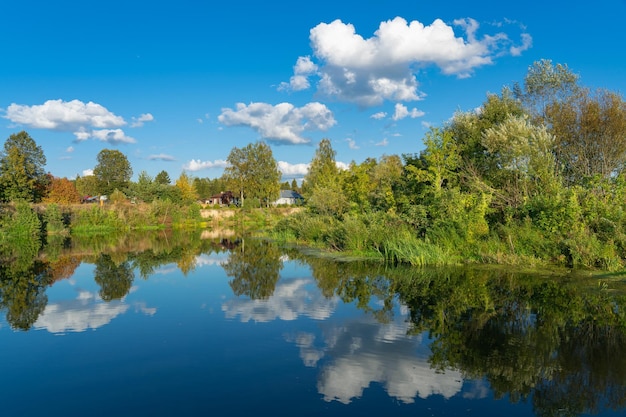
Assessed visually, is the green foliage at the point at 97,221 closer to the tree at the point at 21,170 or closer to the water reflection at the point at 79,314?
the tree at the point at 21,170

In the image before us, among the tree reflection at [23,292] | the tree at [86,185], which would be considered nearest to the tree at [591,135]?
the tree reflection at [23,292]

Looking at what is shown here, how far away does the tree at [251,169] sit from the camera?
284 feet

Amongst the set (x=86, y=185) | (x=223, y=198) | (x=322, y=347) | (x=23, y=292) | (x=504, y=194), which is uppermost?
(x=86, y=185)

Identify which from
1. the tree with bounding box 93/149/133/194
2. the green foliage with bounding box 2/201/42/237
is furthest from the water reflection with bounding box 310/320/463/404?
the tree with bounding box 93/149/133/194

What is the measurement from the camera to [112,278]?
20.3 meters

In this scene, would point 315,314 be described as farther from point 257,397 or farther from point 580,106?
point 580,106

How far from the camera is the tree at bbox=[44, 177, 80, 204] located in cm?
7812

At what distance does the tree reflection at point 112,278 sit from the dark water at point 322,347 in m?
0.20

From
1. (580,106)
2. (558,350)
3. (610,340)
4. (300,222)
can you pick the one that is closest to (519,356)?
(558,350)

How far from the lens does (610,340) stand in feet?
31.7

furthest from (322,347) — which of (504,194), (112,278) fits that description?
(504,194)

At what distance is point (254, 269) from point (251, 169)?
2604 inches

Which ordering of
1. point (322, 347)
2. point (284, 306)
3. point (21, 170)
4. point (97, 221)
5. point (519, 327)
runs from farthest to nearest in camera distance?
point (21, 170), point (97, 221), point (284, 306), point (519, 327), point (322, 347)

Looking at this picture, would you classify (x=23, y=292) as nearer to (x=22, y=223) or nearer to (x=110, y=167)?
(x=22, y=223)
